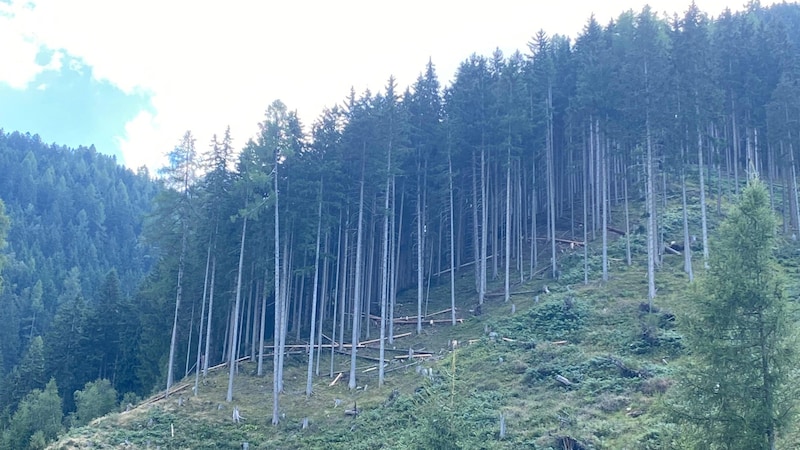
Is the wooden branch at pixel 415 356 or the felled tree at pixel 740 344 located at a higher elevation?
the felled tree at pixel 740 344

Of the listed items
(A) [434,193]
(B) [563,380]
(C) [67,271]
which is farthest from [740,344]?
(C) [67,271]

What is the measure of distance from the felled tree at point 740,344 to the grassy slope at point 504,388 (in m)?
6.83

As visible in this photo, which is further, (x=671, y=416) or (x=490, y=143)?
(x=490, y=143)

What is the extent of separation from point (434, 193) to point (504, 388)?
876 inches

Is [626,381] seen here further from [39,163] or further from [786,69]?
[39,163]

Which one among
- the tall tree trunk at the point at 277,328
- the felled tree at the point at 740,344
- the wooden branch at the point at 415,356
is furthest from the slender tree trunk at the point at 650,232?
the felled tree at the point at 740,344

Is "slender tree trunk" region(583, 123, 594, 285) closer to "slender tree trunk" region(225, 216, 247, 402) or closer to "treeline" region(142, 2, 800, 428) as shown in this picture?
"treeline" region(142, 2, 800, 428)

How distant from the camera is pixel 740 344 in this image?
15812mm

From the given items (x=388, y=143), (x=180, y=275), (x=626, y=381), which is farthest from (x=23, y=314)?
(x=626, y=381)

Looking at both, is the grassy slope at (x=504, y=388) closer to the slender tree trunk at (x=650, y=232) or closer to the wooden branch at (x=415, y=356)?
the wooden branch at (x=415, y=356)

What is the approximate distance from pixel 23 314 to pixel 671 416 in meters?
102

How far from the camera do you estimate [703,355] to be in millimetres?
16281

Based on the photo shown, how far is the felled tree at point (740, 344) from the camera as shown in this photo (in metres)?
15.2

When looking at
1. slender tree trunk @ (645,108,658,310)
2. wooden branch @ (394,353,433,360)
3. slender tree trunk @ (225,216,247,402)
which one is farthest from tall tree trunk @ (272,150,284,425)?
slender tree trunk @ (645,108,658,310)
